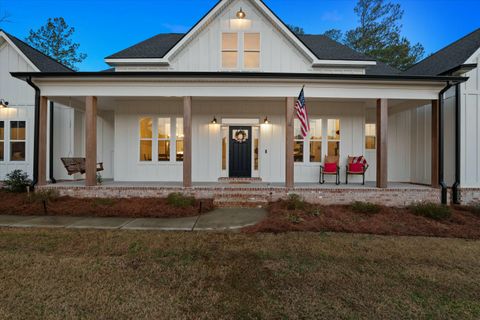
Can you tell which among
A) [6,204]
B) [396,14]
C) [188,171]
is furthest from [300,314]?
[396,14]

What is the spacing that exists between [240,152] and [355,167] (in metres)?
4.36

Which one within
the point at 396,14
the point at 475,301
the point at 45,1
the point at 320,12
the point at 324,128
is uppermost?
the point at 320,12

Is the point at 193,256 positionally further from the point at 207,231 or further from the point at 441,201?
the point at 441,201

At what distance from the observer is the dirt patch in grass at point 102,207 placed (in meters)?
6.61

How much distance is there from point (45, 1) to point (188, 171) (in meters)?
28.8

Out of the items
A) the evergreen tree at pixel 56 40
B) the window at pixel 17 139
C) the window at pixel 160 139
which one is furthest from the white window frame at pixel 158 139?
the evergreen tree at pixel 56 40

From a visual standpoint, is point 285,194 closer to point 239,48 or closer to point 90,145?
point 239,48

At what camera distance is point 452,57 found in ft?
30.2

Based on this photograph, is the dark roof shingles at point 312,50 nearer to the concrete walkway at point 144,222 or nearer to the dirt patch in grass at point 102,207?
the dirt patch in grass at point 102,207

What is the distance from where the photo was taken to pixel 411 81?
7.72m

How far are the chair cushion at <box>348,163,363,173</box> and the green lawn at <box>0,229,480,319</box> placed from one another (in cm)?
419

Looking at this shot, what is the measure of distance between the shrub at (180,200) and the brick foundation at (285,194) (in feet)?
1.64

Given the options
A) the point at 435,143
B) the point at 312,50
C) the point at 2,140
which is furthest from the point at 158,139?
the point at 435,143

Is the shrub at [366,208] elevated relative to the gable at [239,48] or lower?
lower
